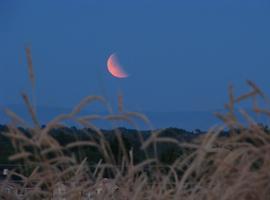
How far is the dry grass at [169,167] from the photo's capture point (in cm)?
450

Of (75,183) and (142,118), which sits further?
(75,183)

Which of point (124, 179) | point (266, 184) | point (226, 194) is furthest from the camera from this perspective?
point (124, 179)

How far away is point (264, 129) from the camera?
17.1 ft

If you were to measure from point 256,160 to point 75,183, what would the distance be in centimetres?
139

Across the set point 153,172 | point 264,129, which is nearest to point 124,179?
point 153,172

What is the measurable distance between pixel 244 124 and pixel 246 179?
1.78 ft

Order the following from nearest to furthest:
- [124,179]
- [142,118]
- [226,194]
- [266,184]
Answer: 1. [226,194]
2. [266,184]
3. [142,118]
4. [124,179]

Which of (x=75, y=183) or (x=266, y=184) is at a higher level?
(x=75, y=183)

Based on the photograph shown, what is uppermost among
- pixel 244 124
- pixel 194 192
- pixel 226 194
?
pixel 244 124

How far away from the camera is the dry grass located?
4.50m

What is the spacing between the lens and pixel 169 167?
17.2 ft

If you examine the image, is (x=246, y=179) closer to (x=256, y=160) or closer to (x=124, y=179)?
(x=256, y=160)

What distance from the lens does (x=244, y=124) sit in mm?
4930

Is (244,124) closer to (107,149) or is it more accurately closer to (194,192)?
(194,192)
